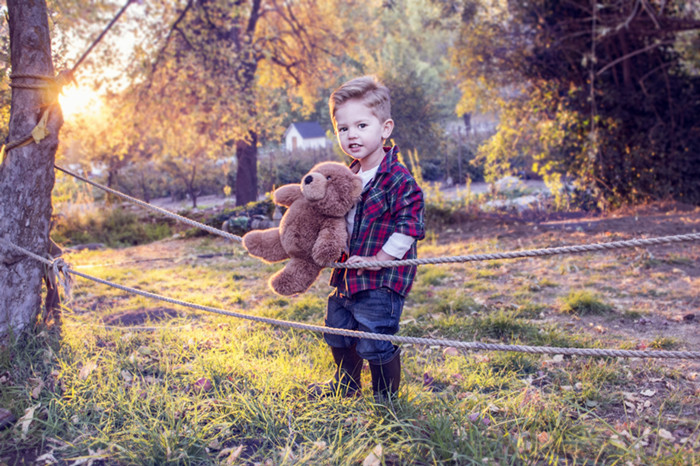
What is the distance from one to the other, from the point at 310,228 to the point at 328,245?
15 cm

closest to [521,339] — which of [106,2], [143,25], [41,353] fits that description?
[41,353]

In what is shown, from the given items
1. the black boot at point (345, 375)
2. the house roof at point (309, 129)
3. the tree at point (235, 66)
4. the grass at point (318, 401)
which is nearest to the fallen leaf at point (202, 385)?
the grass at point (318, 401)

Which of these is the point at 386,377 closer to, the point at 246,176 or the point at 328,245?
the point at 328,245

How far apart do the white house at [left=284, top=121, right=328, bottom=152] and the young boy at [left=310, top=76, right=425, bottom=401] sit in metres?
38.9

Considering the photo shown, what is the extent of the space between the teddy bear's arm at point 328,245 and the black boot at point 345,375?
2.02 feet

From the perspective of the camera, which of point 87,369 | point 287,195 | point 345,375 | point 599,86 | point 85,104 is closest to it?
point 287,195

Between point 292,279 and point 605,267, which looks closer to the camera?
point 292,279

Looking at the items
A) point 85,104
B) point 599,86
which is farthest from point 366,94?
point 85,104

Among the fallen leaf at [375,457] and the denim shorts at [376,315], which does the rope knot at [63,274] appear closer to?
the denim shorts at [376,315]

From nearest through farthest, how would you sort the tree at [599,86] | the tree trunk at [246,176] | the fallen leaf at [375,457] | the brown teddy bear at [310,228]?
the fallen leaf at [375,457] → the brown teddy bear at [310,228] → the tree at [599,86] → the tree trunk at [246,176]

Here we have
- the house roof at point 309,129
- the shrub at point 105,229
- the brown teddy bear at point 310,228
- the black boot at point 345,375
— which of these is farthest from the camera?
the house roof at point 309,129

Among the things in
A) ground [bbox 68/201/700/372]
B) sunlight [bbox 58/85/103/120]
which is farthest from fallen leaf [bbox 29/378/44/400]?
sunlight [bbox 58/85/103/120]

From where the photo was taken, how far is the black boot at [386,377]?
2432 millimetres

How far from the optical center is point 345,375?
2.66 m
